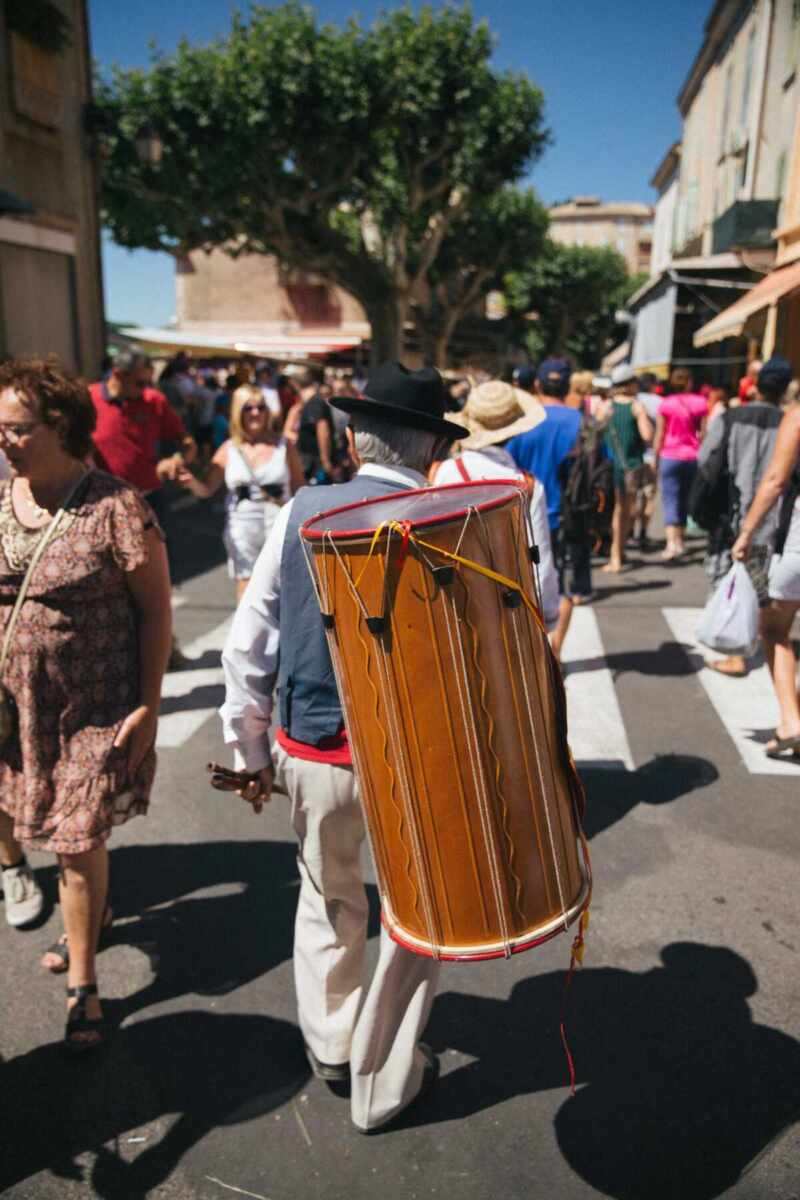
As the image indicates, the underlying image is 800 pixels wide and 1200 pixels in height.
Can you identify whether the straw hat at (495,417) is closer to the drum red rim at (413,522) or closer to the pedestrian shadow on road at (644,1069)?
the pedestrian shadow on road at (644,1069)

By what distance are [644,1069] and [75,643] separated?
2021 millimetres

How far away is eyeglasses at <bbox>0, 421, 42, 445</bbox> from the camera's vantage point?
8.21 ft

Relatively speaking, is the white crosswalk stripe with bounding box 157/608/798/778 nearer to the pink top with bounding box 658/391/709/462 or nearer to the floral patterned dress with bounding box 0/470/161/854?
the floral patterned dress with bounding box 0/470/161/854

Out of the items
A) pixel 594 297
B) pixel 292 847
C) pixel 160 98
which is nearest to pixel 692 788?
pixel 292 847

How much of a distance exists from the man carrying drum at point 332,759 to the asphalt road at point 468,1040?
205mm

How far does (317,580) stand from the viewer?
1.85 metres

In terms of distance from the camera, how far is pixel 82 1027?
2.70 meters

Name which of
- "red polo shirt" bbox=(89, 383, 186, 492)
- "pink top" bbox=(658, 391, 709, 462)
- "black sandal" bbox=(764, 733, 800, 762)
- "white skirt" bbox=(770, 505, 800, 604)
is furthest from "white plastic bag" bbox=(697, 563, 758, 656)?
"pink top" bbox=(658, 391, 709, 462)

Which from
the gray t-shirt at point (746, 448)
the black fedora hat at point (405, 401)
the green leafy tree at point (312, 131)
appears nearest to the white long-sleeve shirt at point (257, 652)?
the black fedora hat at point (405, 401)

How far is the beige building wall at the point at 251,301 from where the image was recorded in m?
46.2

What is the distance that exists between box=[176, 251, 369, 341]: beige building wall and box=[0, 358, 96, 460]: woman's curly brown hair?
45.0 meters

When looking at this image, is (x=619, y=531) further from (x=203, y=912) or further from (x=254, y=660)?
(x=254, y=660)

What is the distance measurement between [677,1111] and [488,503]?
1783mm

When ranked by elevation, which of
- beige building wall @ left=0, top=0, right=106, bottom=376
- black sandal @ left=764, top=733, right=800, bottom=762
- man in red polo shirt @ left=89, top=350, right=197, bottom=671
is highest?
beige building wall @ left=0, top=0, right=106, bottom=376
